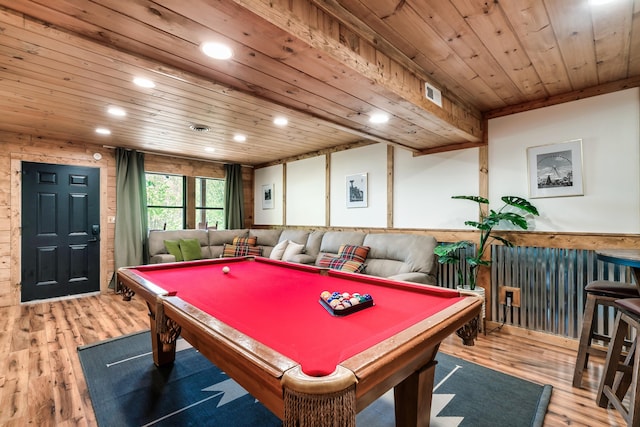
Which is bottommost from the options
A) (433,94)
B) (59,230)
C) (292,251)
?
(292,251)

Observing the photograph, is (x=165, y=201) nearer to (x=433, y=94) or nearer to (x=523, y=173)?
(x=433, y=94)

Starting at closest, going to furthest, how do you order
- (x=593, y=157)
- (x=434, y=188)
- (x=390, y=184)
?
1. (x=593, y=157)
2. (x=434, y=188)
3. (x=390, y=184)

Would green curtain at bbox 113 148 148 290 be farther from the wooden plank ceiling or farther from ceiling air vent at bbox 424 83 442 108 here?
ceiling air vent at bbox 424 83 442 108

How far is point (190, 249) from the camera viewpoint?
5.16 m

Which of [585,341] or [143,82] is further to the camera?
A: [143,82]

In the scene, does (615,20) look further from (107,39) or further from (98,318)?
(98,318)

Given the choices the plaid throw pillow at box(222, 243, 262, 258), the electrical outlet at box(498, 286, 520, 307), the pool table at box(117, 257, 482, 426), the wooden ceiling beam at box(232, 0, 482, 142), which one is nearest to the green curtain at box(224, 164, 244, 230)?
the plaid throw pillow at box(222, 243, 262, 258)

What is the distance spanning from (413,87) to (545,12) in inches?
32.5

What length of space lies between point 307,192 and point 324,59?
12.7 feet

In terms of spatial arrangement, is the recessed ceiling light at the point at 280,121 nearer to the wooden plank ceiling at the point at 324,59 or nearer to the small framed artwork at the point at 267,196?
the wooden plank ceiling at the point at 324,59

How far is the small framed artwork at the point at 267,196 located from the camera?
6.33 meters

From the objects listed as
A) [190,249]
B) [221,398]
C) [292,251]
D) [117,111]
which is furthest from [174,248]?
[221,398]

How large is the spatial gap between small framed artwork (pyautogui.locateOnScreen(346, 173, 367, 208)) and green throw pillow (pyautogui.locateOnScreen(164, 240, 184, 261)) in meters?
2.90

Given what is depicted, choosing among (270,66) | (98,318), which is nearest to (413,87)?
(270,66)
